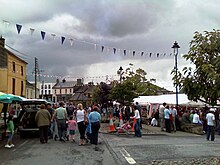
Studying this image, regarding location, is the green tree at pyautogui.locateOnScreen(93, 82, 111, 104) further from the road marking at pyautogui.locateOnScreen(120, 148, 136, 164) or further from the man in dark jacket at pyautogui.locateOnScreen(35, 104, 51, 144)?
the road marking at pyautogui.locateOnScreen(120, 148, 136, 164)

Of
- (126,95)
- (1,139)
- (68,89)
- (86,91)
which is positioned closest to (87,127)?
(1,139)

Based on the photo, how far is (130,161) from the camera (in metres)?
10.6

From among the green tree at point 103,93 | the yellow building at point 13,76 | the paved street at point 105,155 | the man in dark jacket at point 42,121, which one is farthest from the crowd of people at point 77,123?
the yellow building at point 13,76

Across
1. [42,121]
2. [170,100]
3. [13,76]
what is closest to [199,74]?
[170,100]

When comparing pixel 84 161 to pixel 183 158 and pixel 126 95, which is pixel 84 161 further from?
pixel 126 95

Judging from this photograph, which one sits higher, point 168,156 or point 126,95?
point 126,95

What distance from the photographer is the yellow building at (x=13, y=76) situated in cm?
4844

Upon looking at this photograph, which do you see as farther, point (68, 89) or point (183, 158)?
point (68, 89)

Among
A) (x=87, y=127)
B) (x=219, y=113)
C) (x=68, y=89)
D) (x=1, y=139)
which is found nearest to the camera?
(x=87, y=127)

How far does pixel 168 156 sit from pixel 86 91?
119450 millimetres

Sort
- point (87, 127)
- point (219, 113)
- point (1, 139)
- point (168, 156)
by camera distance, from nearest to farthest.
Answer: point (168, 156) → point (87, 127) → point (1, 139) → point (219, 113)

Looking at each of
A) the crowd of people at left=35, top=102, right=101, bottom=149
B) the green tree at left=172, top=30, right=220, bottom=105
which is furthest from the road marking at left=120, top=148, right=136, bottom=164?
the green tree at left=172, top=30, right=220, bottom=105

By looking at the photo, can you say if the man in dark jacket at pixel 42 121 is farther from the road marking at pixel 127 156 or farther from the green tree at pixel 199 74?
the green tree at pixel 199 74

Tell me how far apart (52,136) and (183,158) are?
9.10 meters
